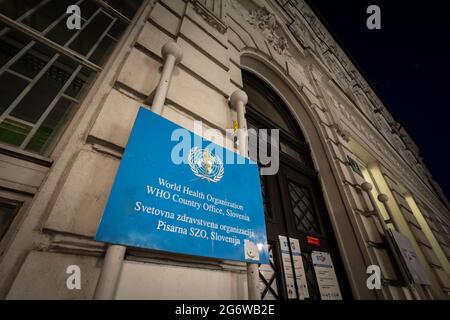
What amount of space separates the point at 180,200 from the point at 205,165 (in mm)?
306

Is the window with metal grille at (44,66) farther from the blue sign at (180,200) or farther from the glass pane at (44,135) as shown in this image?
the blue sign at (180,200)

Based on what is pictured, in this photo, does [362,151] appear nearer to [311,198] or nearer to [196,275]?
[311,198]

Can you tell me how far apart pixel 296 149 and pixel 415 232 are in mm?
3795

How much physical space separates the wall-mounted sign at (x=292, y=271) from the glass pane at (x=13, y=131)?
93.9 inches

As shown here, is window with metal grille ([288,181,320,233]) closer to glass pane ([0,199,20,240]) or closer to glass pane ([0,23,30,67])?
glass pane ([0,199,20,240])

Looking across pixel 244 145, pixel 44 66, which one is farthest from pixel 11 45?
pixel 244 145

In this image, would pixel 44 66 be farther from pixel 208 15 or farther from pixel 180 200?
pixel 208 15

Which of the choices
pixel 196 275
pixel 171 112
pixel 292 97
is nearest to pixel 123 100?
pixel 171 112

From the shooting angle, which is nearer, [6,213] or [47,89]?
[6,213]

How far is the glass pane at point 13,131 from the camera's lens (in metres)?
1.05

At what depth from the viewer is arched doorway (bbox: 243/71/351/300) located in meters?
2.02

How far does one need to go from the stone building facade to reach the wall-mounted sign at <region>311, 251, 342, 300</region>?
138mm

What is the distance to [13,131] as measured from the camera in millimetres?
1088

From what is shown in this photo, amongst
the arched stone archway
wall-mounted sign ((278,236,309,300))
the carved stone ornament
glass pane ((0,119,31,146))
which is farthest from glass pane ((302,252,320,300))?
the carved stone ornament
